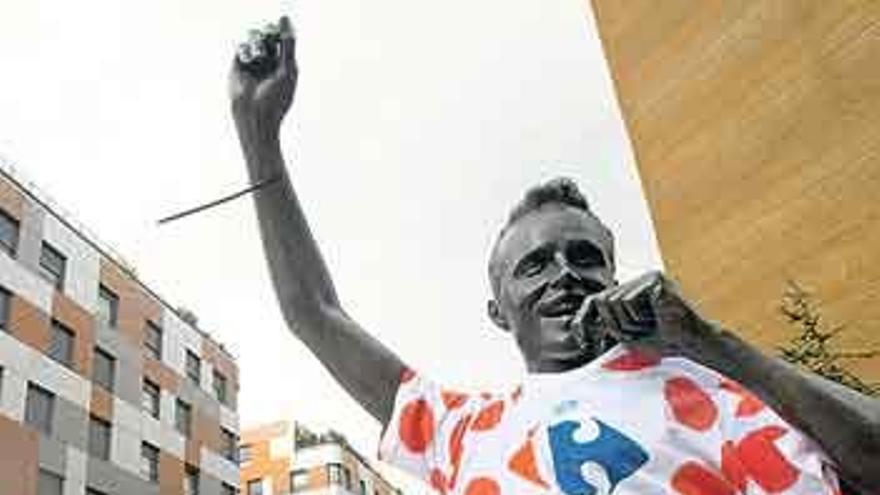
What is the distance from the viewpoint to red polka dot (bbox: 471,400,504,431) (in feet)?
7.75

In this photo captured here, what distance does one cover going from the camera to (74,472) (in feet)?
84.8

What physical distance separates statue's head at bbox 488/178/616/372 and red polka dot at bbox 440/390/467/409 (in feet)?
0.55

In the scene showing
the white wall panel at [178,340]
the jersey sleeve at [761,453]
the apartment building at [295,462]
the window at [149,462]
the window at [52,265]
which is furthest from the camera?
the apartment building at [295,462]

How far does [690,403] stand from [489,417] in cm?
40

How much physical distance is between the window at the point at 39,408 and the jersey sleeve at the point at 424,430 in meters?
23.7

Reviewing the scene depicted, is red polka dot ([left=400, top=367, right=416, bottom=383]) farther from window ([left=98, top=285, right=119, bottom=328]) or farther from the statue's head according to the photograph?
window ([left=98, top=285, right=119, bottom=328])

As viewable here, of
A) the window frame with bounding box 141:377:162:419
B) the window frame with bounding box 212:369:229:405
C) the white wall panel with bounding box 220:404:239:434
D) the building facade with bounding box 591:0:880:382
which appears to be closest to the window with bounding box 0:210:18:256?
the window frame with bounding box 141:377:162:419

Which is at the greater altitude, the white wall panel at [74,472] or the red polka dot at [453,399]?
the white wall panel at [74,472]

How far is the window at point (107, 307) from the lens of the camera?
29156 millimetres

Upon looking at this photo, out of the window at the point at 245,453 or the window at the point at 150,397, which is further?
the window at the point at 245,453

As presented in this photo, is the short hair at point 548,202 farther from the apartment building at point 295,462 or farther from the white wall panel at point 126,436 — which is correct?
the apartment building at point 295,462

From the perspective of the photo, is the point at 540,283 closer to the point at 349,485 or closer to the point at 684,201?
the point at 684,201

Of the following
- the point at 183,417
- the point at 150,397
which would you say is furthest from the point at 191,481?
the point at 150,397

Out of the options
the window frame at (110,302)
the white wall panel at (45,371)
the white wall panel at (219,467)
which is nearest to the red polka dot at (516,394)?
the white wall panel at (45,371)
